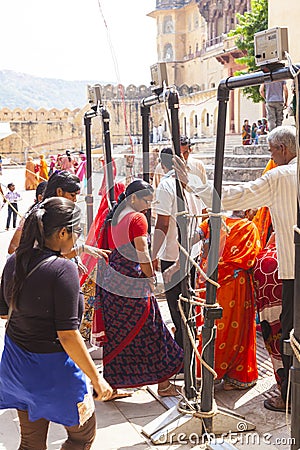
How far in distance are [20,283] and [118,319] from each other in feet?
5.30

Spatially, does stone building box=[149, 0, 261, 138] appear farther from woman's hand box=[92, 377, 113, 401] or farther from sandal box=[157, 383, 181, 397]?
woman's hand box=[92, 377, 113, 401]

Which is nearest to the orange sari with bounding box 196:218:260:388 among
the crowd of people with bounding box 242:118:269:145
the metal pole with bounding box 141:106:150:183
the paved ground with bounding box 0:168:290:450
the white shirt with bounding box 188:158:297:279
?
the paved ground with bounding box 0:168:290:450

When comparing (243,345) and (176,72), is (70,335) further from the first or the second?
(176,72)

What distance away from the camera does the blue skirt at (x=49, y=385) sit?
8.14ft

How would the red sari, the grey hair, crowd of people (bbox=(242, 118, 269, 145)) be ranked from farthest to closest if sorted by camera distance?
1. crowd of people (bbox=(242, 118, 269, 145))
2. the red sari
3. the grey hair

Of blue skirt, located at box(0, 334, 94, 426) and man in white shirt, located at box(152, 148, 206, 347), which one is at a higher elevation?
man in white shirt, located at box(152, 148, 206, 347)

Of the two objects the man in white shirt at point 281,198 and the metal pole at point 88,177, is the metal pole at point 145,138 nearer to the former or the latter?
the man in white shirt at point 281,198

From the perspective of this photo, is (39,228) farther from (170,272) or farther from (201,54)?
(201,54)

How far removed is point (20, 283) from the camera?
2480 mm

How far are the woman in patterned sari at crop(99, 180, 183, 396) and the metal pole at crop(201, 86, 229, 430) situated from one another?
625 mm

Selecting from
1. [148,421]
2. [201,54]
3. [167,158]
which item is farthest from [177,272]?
[201,54]

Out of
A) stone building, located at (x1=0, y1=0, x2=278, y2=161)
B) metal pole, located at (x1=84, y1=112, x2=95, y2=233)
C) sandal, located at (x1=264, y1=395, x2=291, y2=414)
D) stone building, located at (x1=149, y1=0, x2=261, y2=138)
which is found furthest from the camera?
stone building, located at (x1=0, y1=0, x2=278, y2=161)

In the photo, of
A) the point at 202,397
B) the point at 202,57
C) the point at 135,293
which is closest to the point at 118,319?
the point at 135,293

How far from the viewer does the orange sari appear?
3938 mm
